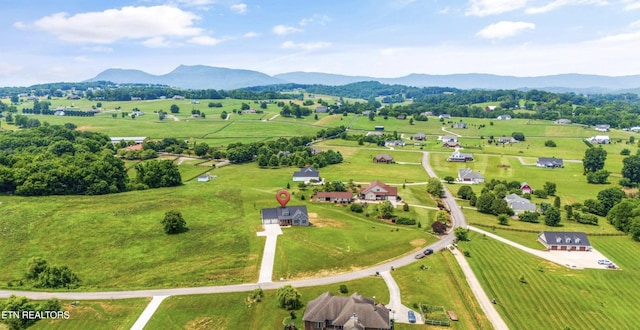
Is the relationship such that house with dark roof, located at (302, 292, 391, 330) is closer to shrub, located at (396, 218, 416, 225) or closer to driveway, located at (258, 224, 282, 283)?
driveway, located at (258, 224, 282, 283)

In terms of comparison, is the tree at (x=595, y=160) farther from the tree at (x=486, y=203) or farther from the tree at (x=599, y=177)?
the tree at (x=486, y=203)

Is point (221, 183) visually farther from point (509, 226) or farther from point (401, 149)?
point (401, 149)

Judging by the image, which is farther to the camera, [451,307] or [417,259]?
[417,259]

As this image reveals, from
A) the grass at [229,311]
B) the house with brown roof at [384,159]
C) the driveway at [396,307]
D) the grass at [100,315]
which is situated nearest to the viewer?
the grass at [100,315]

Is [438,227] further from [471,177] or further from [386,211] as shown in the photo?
[471,177]

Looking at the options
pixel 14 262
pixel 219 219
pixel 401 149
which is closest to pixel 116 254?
pixel 14 262

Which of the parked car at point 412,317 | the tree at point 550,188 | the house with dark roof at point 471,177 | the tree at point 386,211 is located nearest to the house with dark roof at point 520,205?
the tree at point 550,188
